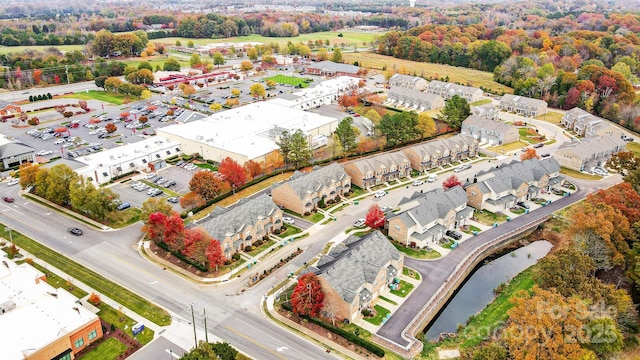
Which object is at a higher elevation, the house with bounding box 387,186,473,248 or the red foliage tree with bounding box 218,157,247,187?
the red foliage tree with bounding box 218,157,247,187

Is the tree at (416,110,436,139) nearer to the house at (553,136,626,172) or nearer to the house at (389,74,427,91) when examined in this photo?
the house at (553,136,626,172)

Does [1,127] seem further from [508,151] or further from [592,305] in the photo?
[592,305]

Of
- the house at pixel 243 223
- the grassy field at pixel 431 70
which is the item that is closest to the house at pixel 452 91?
the grassy field at pixel 431 70

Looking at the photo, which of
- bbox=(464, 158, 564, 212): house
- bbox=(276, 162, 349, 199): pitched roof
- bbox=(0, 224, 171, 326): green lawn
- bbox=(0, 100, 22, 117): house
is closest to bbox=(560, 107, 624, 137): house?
bbox=(464, 158, 564, 212): house

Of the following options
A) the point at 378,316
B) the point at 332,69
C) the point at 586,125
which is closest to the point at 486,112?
the point at 586,125

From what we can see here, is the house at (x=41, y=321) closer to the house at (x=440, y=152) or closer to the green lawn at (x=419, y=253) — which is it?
the green lawn at (x=419, y=253)

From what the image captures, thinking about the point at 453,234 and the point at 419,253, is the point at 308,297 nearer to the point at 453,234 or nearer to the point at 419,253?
the point at 419,253
